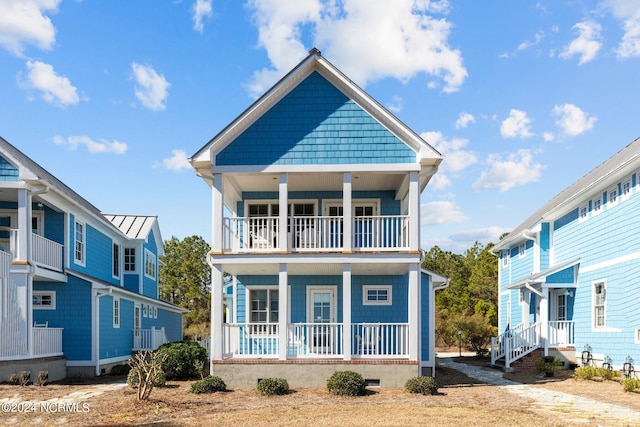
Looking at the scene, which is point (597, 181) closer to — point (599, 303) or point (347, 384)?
point (599, 303)

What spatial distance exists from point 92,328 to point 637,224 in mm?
18569

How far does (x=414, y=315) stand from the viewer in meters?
17.2

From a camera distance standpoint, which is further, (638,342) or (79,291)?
(79,291)

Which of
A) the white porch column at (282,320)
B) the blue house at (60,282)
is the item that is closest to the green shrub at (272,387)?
the white porch column at (282,320)

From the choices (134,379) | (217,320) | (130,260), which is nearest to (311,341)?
(217,320)

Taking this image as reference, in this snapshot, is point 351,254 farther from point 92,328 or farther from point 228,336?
point 92,328

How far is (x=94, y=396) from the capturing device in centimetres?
1595

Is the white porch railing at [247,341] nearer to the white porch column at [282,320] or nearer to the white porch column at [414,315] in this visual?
the white porch column at [282,320]

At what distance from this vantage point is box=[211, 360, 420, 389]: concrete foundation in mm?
16922

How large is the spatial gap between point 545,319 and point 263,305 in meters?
11.3

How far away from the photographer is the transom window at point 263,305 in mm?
20297

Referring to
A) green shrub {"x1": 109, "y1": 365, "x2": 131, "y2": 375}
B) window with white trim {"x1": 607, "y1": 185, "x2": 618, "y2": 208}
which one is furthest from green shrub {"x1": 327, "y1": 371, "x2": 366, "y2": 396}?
window with white trim {"x1": 607, "y1": 185, "x2": 618, "y2": 208}

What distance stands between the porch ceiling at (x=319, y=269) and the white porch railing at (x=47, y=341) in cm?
639

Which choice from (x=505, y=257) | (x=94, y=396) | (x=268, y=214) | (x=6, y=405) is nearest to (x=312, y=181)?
(x=268, y=214)
